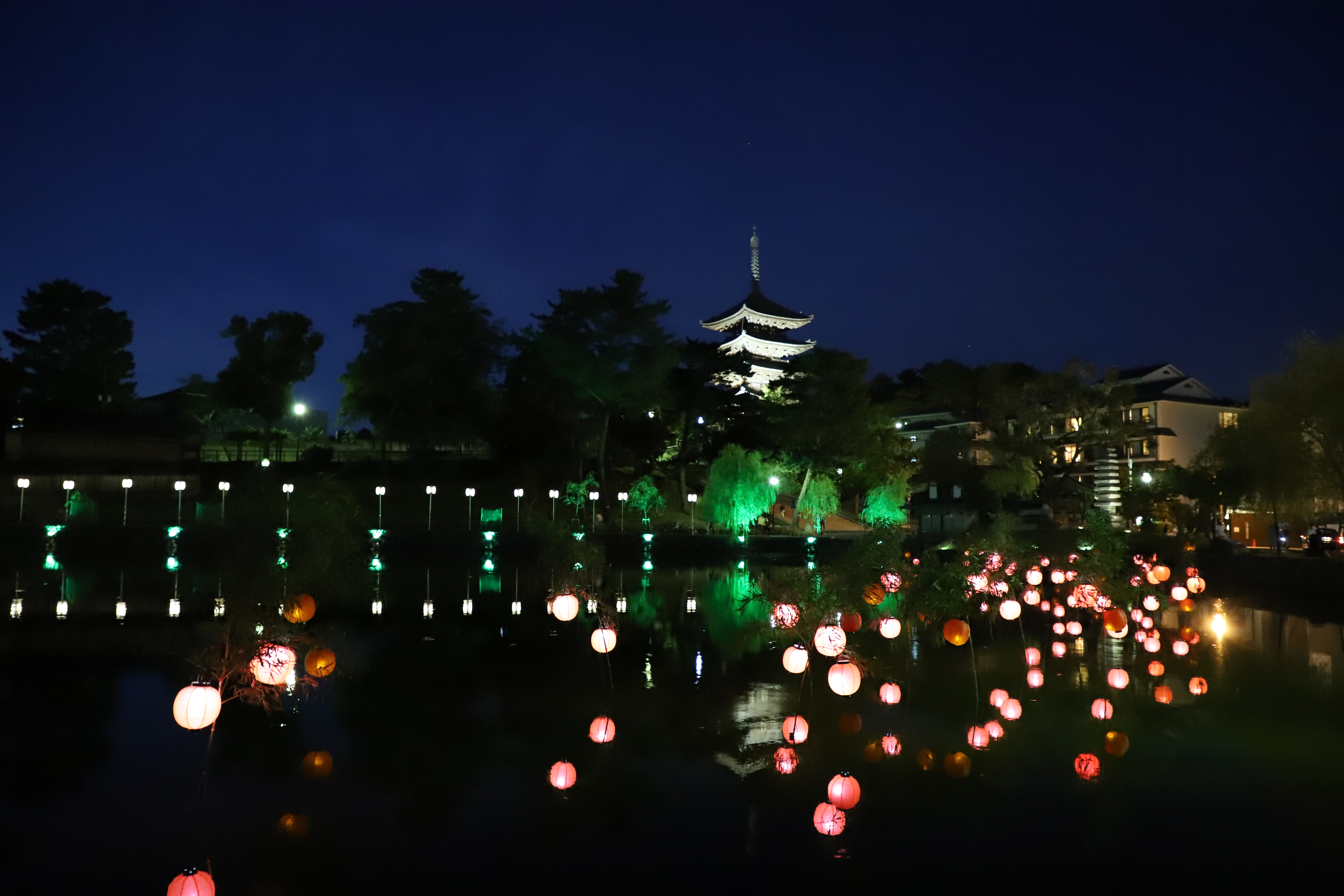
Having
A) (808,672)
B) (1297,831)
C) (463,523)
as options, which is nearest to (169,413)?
(463,523)

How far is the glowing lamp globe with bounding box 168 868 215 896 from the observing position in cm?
541

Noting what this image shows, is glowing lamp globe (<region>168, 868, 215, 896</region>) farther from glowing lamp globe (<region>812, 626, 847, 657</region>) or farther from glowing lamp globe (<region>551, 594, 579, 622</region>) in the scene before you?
glowing lamp globe (<region>551, 594, 579, 622</region>)

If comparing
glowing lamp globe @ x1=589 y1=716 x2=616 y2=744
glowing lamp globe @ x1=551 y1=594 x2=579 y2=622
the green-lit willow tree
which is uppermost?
the green-lit willow tree

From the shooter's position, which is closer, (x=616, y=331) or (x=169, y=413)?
(x=616, y=331)

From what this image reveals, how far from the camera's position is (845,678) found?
8336 millimetres

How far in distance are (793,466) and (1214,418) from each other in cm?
2096

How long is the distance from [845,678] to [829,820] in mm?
1318

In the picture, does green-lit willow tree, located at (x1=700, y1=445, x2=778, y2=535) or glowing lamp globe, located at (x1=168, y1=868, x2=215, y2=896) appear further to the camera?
green-lit willow tree, located at (x1=700, y1=445, x2=778, y2=535)

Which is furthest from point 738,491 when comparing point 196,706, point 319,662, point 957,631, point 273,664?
point 196,706

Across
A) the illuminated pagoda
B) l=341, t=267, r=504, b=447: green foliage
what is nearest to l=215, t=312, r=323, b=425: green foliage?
l=341, t=267, r=504, b=447: green foliage

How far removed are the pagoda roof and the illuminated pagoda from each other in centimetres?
3

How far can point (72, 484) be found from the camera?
113 feet

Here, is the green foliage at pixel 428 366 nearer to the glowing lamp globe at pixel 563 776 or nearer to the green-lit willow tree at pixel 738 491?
the green-lit willow tree at pixel 738 491

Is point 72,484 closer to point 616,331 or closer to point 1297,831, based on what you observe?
point 616,331
